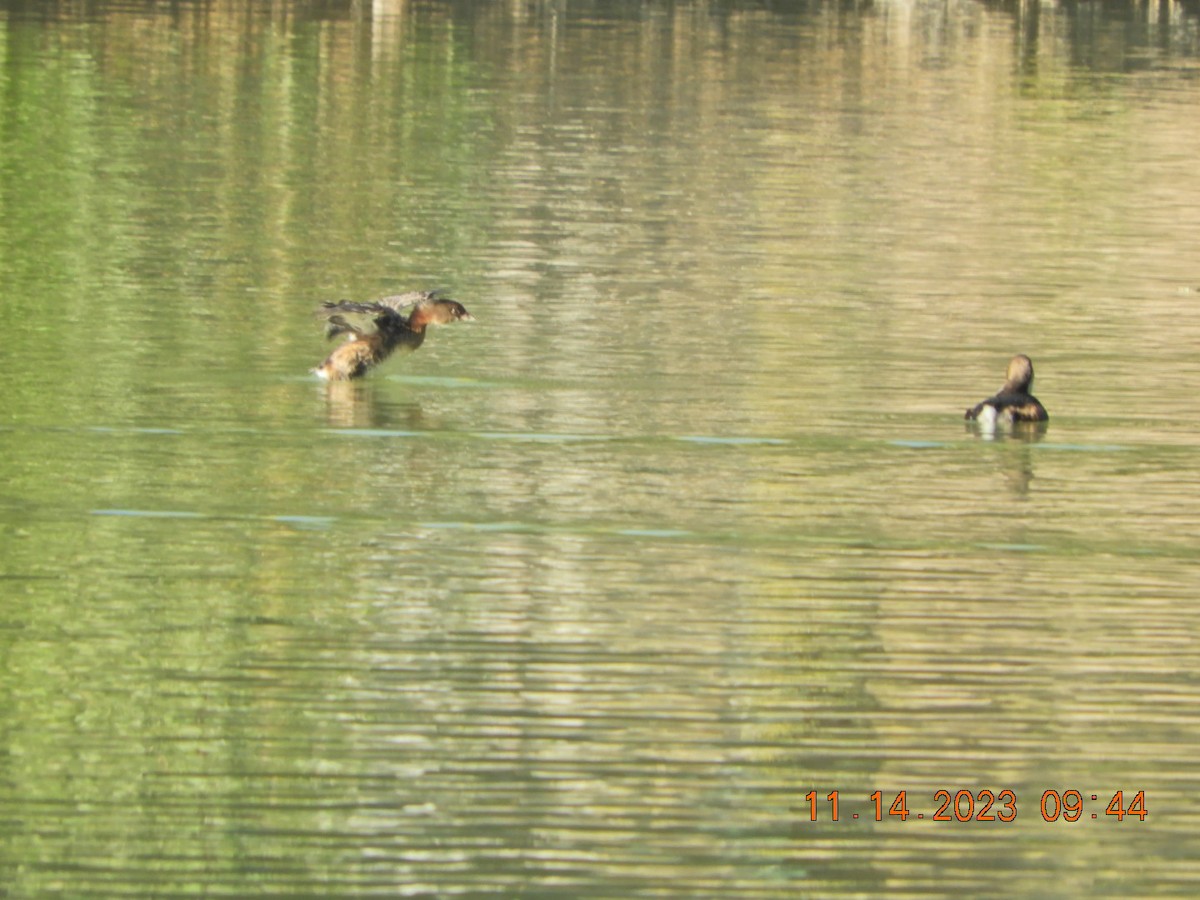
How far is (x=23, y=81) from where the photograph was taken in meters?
34.6

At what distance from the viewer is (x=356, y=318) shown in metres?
15.1

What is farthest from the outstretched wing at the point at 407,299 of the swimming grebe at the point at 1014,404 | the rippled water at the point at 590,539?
the swimming grebe at the point at 1014,404

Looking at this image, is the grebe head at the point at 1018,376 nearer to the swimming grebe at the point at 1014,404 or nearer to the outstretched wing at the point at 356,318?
the swimming grebe at the point at 1014,404

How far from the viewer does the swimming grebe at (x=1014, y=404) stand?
13547mm

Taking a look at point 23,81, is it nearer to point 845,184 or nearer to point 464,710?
point 845,184

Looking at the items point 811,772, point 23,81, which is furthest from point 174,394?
point 23,81

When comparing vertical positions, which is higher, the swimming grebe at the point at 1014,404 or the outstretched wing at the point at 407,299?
the outstretched wing at the point at 407,299

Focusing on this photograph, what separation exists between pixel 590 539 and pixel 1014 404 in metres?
3.60

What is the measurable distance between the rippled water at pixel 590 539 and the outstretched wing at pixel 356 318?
351 mm

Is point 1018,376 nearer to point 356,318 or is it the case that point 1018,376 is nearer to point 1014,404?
point 1014,404
